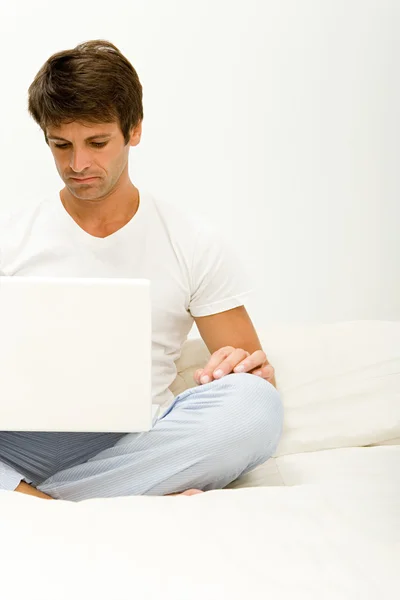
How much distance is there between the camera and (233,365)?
6.29 feet

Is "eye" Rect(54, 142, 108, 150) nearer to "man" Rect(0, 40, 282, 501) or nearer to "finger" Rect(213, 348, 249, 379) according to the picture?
"man" Rect(0, 40, 282, 501)

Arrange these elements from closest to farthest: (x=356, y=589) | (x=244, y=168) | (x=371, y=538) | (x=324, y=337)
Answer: (x=356, y=589) → (x=371, y=538) → (x=324, y=337) → (x=244, y=168)

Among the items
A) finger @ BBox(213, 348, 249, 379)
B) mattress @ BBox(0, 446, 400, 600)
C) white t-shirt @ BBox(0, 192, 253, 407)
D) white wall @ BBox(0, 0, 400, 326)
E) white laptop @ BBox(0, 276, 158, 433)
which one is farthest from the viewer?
white wall @ BBox(0, 0, 400, 326)

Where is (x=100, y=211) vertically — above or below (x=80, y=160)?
below

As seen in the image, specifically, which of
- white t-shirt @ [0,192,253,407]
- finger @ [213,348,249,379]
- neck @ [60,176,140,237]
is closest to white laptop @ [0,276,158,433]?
finger @ [213,348,249,379]

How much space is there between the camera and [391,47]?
358 centimetres

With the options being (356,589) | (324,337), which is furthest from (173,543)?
(324,337)

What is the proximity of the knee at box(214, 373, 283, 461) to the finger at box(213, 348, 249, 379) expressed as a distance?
1.0 inches

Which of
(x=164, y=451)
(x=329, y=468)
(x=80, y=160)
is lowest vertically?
(x=329, y=468)

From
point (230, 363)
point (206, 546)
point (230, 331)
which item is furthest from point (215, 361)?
point (206, 546)

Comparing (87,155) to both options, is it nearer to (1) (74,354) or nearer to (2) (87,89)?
(2) (87,89)

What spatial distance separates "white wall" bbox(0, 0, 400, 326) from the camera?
3.32 metres

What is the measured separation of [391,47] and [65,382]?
2.53m

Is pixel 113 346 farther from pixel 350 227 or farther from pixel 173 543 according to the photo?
pixel 350 227
